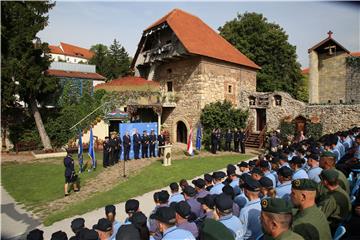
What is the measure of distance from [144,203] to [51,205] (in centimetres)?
323

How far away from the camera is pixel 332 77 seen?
26.7 metres

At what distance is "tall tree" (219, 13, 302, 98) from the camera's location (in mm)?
32531

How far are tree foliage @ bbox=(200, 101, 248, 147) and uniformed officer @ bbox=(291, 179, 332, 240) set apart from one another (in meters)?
18.1

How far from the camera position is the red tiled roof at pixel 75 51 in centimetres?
7700

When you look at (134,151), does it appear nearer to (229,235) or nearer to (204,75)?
(204,75)

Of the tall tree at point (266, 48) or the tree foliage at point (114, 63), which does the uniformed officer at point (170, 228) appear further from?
the tree foliage at point (114, 63)

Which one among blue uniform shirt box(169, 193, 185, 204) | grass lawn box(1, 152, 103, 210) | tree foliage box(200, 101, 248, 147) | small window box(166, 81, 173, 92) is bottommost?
grass lawn box(1, 152, 103, 210)

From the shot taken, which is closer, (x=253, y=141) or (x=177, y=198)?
(x=177, y=198)

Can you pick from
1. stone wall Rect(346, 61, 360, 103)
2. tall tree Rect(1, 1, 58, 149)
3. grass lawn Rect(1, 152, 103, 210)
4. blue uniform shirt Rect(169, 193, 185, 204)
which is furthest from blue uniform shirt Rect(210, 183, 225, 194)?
stone wall Rect(346, 61, 360, 103)

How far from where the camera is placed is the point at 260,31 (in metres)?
33.0

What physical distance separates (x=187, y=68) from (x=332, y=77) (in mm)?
13749

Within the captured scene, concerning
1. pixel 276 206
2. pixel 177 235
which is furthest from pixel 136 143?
pixel 276 206

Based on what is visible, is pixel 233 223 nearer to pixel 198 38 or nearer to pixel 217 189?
pixel 217 189

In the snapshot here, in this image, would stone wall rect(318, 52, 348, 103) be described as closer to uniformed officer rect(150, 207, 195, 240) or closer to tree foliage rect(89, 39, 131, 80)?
uniformed officer rect(150, 207, 195, 240)
